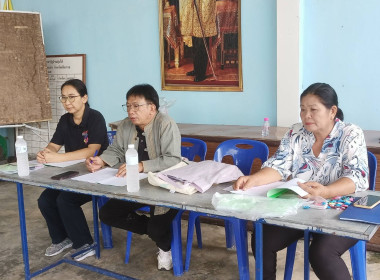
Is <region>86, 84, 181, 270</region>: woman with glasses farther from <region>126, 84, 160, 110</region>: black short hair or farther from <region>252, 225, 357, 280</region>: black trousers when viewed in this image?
<region>252, 225, 357, 280</region>: black trousers

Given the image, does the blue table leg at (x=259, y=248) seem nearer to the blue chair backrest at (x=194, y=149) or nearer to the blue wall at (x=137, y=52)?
the blue chair backrest at (x=194, y=149)

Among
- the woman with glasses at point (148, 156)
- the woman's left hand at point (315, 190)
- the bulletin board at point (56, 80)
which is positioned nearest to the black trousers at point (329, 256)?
the woman's left hand at point (315, 190)

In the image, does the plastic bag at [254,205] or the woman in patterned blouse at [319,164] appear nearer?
the plastic bag at [254,205]

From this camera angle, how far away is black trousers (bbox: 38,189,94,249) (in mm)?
2820

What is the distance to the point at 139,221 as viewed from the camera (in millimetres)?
2586

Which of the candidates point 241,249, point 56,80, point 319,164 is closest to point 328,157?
point 319,164

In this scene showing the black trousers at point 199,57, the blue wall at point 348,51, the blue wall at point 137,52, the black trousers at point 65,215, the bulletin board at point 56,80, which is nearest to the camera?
the black trousers at point 65,215

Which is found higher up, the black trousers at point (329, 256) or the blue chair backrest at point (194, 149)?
the blue chair backrest at point (194, 149)

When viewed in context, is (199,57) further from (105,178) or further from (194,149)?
(105,178)

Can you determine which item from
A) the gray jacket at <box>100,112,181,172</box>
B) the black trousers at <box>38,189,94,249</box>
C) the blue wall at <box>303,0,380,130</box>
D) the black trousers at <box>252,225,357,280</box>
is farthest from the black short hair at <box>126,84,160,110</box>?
the blue wall at <box>303,0,380,130</box>

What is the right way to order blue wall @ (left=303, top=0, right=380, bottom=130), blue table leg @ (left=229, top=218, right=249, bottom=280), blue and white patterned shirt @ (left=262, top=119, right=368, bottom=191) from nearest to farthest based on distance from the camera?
blue and white patterned shirt @ (left=262, top=119, right=368, bottom=191) < blue table leg @ (left=229, top=218, right=249, bottom=280) < blue wall @ (left=303, top=0, right=380, bottom=130)

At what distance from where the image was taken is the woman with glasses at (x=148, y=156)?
2494mm

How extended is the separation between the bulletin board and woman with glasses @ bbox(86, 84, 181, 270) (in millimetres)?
2276

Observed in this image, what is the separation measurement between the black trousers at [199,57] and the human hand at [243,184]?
1976mm
